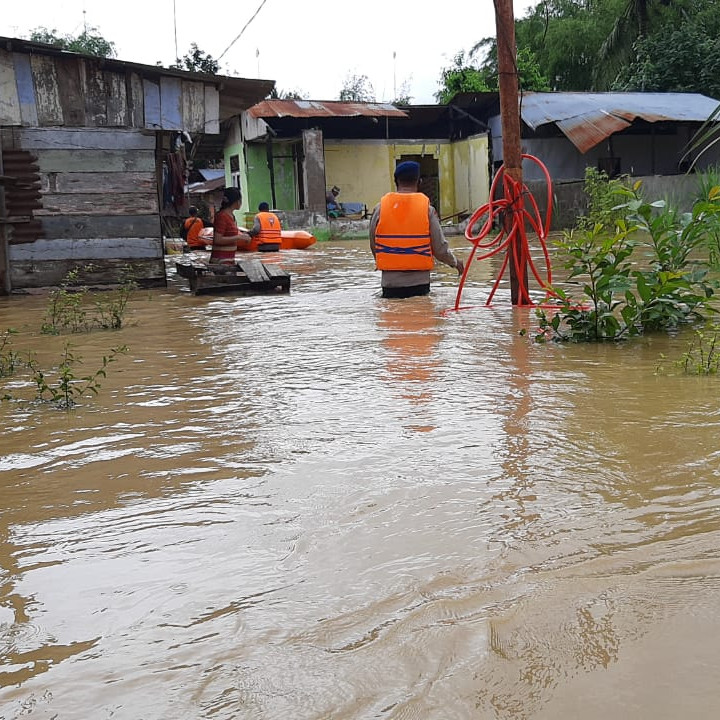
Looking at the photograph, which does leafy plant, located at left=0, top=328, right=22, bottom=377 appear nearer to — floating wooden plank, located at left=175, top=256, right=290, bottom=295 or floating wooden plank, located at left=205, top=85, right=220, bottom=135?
floating wooden plank, located at left=175, top=256, right=290, bottom=295

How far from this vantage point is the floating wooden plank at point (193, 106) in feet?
37.9

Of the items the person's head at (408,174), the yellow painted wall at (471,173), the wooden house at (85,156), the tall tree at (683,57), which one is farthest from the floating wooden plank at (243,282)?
the tall tree at (683,57)

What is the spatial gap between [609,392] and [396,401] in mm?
1121

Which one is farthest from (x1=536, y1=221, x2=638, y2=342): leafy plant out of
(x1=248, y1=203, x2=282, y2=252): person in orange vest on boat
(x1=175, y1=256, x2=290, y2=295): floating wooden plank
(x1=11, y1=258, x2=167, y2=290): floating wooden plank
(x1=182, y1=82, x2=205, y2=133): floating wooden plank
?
(x1=248, y1=203, x2=282, y2=252): person in orange vest on boat

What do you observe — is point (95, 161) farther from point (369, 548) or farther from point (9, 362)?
point (369, 548)

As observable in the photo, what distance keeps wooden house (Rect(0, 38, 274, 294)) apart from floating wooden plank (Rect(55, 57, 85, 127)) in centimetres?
1

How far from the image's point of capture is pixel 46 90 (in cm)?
1063

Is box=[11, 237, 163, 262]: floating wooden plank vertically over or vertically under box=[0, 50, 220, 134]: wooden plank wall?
under

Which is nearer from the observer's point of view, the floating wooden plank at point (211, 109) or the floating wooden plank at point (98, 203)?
the floating wooden plank at point (98, 203)

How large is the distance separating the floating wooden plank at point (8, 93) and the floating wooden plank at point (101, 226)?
4.12 ft

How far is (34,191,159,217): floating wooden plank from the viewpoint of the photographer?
11.0 meters

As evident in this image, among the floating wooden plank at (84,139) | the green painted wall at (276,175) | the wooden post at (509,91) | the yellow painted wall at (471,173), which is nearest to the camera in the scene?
the wooden post at (509,91)

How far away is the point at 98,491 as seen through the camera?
3.37 m

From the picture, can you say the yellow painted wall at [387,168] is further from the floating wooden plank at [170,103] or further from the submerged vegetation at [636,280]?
the submerged vegetation at [636,280]
